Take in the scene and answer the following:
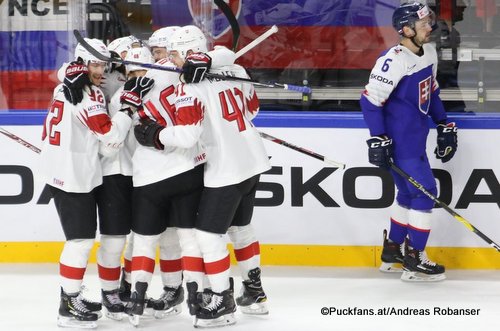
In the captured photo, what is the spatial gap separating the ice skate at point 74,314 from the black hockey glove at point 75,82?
81cm

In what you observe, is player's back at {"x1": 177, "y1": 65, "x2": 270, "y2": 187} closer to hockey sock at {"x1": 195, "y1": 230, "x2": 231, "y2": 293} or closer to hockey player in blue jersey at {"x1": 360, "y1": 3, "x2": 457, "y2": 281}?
hockey sock at {"x1": 195, "y1": 230, "x2": 231, "y2": 293}

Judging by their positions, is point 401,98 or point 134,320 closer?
point 134,320

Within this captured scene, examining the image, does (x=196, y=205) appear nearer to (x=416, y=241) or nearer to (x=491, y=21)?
(x=416, y=241)

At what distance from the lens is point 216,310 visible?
15.3 ft

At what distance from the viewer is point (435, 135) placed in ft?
19.2

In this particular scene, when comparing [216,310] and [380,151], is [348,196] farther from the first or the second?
[216,310]

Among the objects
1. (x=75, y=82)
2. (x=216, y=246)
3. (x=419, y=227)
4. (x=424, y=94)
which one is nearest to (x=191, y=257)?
(x=216, y=246)

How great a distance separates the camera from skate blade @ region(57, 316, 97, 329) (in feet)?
15.4

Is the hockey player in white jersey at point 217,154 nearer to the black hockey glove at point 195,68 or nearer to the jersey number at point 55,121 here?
the black hockey glove at point 195,68

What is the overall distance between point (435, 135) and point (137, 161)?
6.04ft

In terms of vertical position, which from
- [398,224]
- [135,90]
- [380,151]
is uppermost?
[135,90]

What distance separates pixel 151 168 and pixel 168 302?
24.4 inches

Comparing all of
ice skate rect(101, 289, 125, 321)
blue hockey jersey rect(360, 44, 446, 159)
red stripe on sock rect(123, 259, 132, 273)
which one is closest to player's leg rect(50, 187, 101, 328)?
ice skate rect(101, 289, 125, 321)

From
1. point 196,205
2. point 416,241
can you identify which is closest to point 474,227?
point 416,241
